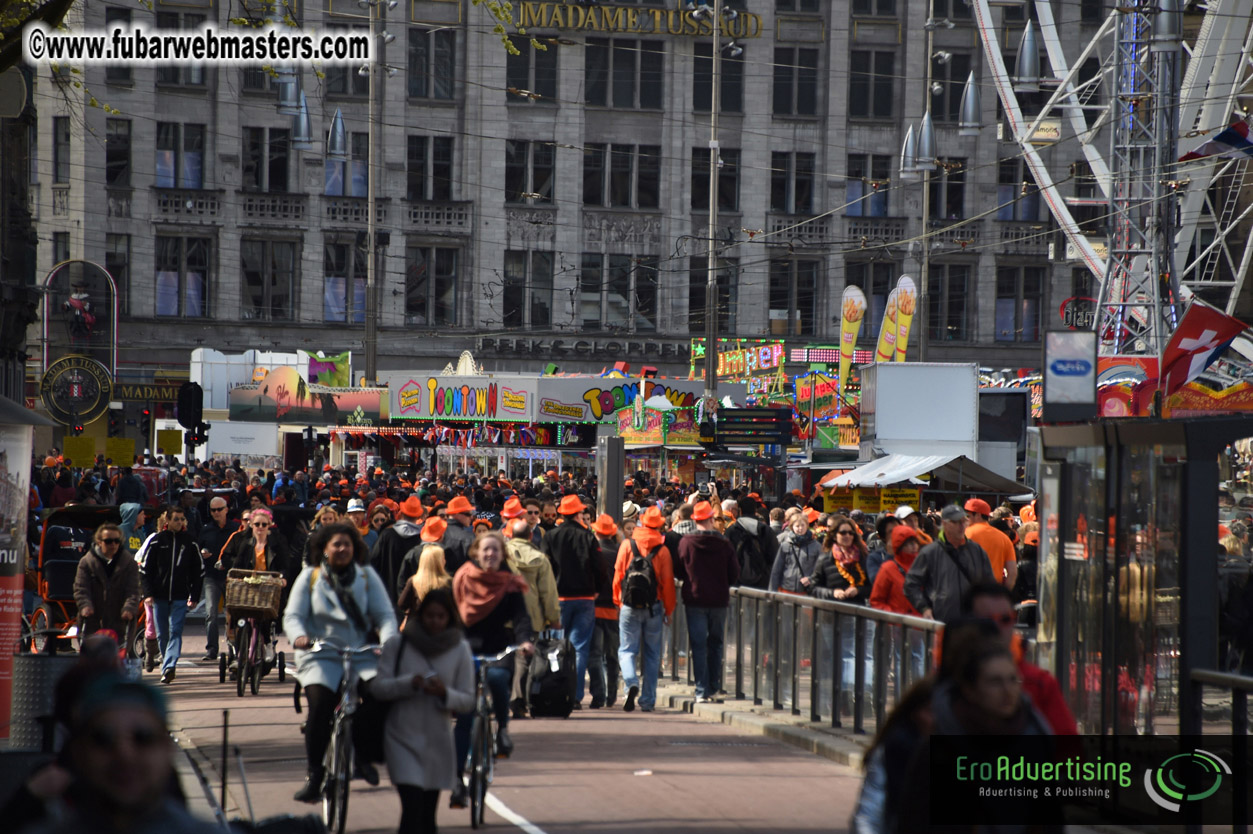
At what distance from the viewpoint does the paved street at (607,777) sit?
9344 mm

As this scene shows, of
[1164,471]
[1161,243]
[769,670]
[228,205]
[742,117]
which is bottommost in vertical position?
[769,670]

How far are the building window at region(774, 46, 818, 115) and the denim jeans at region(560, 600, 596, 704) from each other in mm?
47925

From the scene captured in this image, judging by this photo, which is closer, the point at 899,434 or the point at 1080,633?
the point at 1080,633

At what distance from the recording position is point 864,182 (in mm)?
60062

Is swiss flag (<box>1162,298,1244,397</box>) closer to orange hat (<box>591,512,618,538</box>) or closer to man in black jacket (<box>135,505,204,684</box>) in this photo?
orange hat (<box>591,512,618,538</box>)

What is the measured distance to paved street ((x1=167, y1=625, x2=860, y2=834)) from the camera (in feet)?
30.7

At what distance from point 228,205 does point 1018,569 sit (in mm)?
46197

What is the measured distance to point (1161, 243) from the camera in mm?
29234

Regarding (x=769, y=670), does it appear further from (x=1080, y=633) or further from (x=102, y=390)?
(x=102, y=390)

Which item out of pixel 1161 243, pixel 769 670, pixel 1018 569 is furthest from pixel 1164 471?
pixel 1161 243

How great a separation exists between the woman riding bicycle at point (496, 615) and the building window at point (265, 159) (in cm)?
4920

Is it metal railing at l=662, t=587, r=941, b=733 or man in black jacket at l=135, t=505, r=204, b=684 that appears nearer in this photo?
metal railing at l=662, t=587, r=941, b=733

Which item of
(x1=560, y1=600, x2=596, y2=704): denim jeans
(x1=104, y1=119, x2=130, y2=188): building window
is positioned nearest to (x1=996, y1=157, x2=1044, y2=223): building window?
(x1=104, y1=119, x2=130, y2=188): building window

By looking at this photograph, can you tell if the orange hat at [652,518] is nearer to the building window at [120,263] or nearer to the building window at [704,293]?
the building window at [704,293]
